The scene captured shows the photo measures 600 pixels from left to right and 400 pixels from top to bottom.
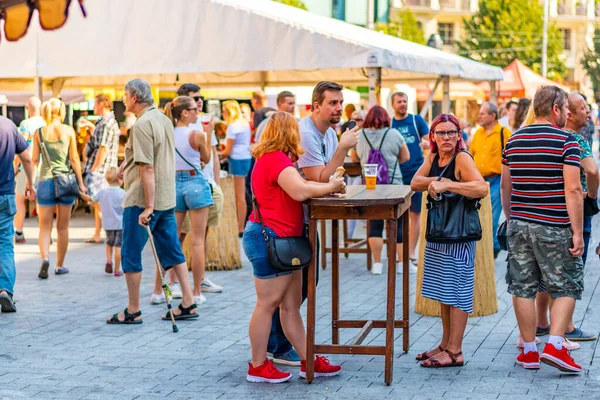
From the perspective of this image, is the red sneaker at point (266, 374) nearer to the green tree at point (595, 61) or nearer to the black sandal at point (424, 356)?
the black sandal at point (424, 356)

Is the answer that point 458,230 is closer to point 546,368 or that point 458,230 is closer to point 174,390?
point 546,368

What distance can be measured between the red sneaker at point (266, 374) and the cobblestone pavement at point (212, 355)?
56 millimetres

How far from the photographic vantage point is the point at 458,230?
6.07 m

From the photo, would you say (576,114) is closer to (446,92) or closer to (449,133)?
(449,133)

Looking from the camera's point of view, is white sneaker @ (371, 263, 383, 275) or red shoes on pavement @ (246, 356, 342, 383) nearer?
red shoes on pavement @ (246, 356, 342, 383)

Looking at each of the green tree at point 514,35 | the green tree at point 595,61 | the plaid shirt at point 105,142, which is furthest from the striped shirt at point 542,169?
the green tree at point 595,61

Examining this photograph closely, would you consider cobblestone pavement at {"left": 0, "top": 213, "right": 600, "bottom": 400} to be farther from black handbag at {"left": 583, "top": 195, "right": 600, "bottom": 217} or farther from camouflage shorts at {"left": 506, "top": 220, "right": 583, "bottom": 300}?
black handbag at {"left": 583, "top": 195, "right": 600, "bottom": 217}

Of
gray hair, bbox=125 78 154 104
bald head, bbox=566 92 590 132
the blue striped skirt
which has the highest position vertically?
gray hair, bbox=125 78 154 104

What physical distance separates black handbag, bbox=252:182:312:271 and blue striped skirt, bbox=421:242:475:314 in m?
0.98

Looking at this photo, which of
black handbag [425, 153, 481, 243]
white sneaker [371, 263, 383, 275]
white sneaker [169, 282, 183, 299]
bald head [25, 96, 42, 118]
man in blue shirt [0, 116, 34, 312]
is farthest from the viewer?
bald head [25, 96, 42, 118]

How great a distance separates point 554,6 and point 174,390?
7810 cm

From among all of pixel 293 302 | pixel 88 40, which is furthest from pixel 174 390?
pixel 88 40

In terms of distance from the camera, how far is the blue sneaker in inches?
249

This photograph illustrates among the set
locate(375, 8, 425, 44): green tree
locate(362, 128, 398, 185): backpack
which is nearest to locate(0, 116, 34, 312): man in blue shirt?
locate(362, 128, 398, 185): backpack
